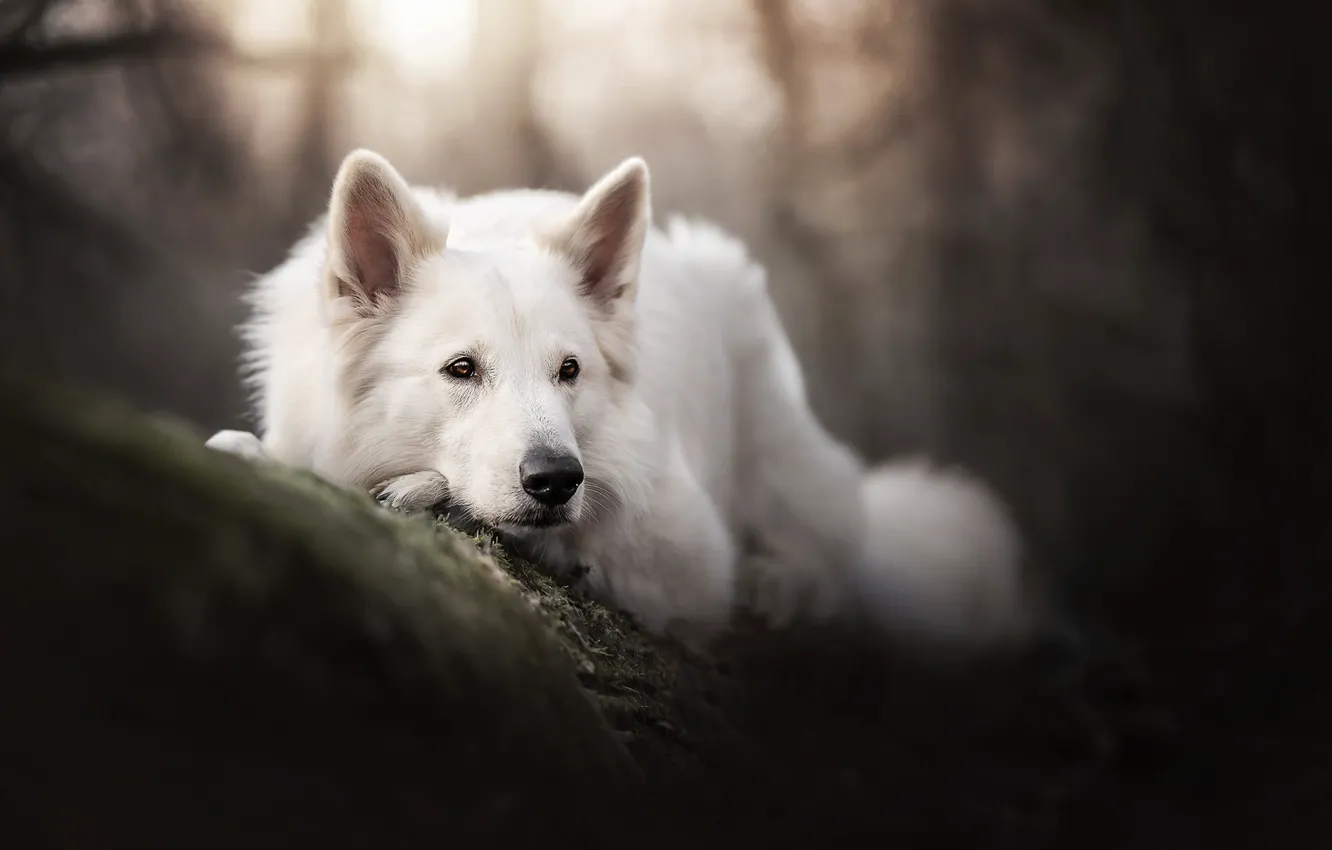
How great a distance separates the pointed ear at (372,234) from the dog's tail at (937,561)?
74.4 inches

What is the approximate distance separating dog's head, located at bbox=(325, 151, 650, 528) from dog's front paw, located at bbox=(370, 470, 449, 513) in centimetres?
3

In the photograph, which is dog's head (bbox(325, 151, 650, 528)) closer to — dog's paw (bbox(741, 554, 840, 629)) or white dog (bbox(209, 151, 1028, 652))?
white dog (bbox(209, 151, 1028, 652))

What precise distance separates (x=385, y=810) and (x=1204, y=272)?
420 centimetres

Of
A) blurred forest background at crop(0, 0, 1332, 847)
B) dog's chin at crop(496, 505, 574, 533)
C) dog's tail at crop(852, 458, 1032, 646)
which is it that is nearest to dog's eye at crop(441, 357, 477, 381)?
dog's chin at crop(496, 505, 574, 533)

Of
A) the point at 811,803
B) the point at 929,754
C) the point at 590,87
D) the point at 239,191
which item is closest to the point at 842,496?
the point at 929,754

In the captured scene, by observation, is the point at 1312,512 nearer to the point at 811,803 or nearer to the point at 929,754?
the point at 929,754

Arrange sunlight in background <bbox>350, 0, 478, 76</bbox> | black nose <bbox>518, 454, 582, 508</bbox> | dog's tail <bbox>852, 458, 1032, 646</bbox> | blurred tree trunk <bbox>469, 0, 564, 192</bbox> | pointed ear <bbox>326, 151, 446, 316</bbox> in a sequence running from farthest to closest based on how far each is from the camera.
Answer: blurred tree trunk <bbox>469, 0, 564, 192</bbox> → sunlight in background <bbox>350, 0, 478, 76</bbox> → dog's tail <bbox>852, 458, 1032, 646</bbox> → pointed ear <bbox>326, 151, 446, 316</bbox> → black nose <bbox>518, 454, 582, 508</bbox>

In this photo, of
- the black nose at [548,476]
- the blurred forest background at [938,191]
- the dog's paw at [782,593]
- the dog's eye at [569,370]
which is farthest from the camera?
the blurred forest background at [938,191]

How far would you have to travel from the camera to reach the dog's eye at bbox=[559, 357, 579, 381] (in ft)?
7.40

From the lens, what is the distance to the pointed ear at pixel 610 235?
2.40m

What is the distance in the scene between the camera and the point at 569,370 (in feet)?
7.47

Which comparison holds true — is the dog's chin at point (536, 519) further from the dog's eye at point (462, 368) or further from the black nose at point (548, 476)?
the dog's eye at point (462, 368)

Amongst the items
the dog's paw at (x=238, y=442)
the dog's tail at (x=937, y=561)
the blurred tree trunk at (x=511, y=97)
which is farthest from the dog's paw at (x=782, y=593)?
the blurred tree trunk at (x=511, y=97)

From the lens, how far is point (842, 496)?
11.0ft
